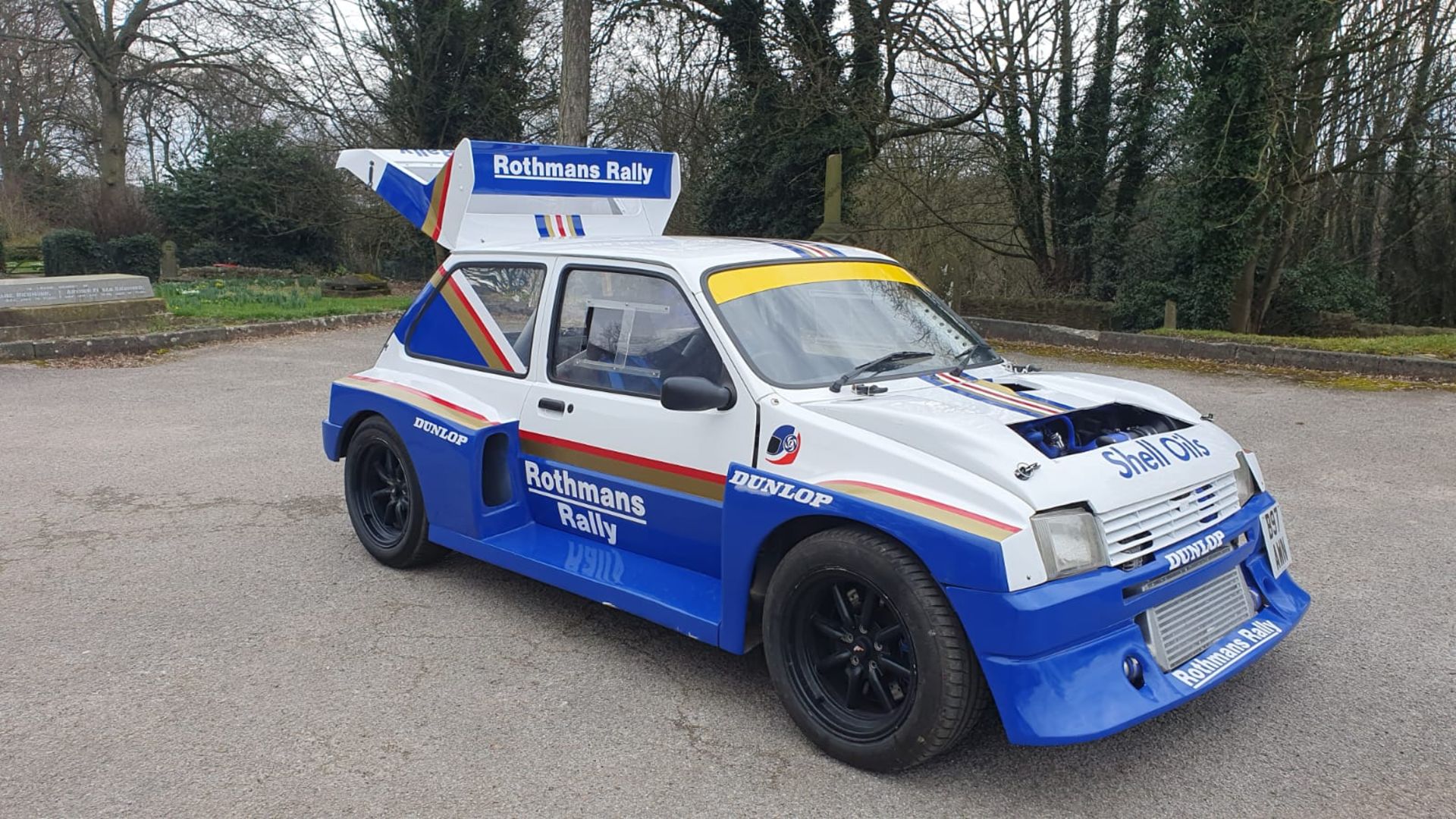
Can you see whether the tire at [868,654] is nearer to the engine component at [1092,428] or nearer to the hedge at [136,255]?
the engine component at [1092,428]

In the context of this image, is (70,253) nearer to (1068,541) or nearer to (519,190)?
(519,190)

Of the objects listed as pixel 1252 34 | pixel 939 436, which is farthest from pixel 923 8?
pixel 939 436

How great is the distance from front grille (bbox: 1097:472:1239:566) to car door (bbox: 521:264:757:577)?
1.28 m

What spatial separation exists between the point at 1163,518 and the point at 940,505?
80 cm

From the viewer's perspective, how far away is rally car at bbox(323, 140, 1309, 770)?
9.98 feet

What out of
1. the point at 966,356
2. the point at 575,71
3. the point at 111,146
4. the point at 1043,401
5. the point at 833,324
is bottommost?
the point at 1043,401

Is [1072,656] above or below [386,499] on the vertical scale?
above

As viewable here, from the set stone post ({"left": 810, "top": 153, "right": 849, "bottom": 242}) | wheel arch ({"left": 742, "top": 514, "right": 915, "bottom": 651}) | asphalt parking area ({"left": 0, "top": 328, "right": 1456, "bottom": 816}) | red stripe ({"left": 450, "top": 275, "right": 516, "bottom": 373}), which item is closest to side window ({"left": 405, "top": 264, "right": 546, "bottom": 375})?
red stripe ({"left": 450, "top": 275, "right": 516, "bottom": 373})

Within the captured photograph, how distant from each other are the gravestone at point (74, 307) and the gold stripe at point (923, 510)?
1398 centimetres

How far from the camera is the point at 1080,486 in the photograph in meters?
3.14

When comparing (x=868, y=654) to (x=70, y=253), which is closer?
(x=868, y=654)

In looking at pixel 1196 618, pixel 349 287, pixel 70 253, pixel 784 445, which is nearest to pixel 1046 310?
pixel 349 287

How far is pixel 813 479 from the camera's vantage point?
3465 millimetres

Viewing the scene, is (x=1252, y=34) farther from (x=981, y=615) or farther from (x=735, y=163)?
(x=981, y=615)
